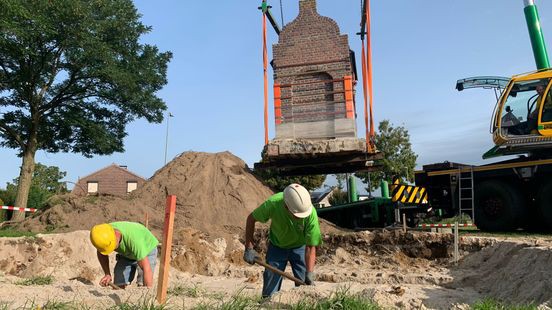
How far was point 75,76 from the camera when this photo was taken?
1476 cm

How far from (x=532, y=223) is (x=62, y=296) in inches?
369

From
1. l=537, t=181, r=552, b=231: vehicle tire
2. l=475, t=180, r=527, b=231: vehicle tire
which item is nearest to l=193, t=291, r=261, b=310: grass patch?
l=537, t=181, r=552, b=231: vehicle tire

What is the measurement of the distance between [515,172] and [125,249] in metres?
8.19

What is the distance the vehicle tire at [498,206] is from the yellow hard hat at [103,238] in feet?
27.0

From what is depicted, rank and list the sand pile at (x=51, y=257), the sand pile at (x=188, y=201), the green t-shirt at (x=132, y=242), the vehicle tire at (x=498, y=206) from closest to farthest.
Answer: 1. the green t-shirt at (x=132, y=242)
2. the sand pile at (x=51, y=257)
3. the vehicle tire at (x=498, y=206)
4. the sand pile at (x=188, y=201)

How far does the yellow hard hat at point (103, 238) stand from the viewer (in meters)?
4.77

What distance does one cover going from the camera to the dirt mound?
17.5 feet

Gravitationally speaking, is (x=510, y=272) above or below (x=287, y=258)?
below

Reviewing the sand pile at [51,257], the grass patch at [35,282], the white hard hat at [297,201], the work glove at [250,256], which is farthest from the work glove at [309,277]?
the sand pile at [51,257]

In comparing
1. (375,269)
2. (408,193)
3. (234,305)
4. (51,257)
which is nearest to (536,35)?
(408,193)

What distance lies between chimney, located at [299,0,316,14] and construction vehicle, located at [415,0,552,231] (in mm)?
5329

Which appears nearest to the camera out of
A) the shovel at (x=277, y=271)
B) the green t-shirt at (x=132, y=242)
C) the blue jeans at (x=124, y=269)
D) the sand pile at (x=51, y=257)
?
the shovel at (x=277, y=271)

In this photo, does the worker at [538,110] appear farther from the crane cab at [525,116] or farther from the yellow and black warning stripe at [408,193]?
the yellow and black warning stripe at [408,193]

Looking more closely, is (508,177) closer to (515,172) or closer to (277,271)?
(515,172)
